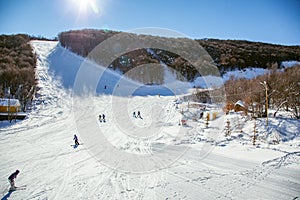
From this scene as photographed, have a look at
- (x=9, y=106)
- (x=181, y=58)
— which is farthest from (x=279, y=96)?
(x=181, y=58)

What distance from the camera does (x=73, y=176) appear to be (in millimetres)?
10516

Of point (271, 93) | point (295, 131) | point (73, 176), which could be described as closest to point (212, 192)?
point (73, 176)

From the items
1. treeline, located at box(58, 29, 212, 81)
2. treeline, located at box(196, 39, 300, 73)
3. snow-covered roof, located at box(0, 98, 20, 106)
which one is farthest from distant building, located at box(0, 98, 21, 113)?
treeline, located at box(196, 39, 300, 73)

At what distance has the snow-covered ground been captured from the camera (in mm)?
9266

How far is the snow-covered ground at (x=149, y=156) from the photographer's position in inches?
365

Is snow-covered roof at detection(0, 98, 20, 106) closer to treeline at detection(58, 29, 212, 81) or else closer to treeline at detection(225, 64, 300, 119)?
treeline at detection(225, 64, 300, 119)

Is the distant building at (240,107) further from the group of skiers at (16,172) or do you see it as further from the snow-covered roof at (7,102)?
the snow-covered roof at (7,102)

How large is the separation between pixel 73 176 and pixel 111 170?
1.90 metres

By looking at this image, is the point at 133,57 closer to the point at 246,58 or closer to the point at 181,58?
the point at 181,58

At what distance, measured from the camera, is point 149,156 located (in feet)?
43.6

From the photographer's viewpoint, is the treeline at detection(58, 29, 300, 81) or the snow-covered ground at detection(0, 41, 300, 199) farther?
the treeline at detection(58, 29, 300, 81)

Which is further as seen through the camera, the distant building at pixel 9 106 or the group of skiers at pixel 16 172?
the distant building at pixel 9 106

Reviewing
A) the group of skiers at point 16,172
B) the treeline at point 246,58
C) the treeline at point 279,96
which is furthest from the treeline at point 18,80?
the treeline at point 246,58

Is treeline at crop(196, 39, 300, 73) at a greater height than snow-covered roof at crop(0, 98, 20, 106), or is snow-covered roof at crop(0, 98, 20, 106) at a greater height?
treeline at crop(196, 39, 300, 73)
